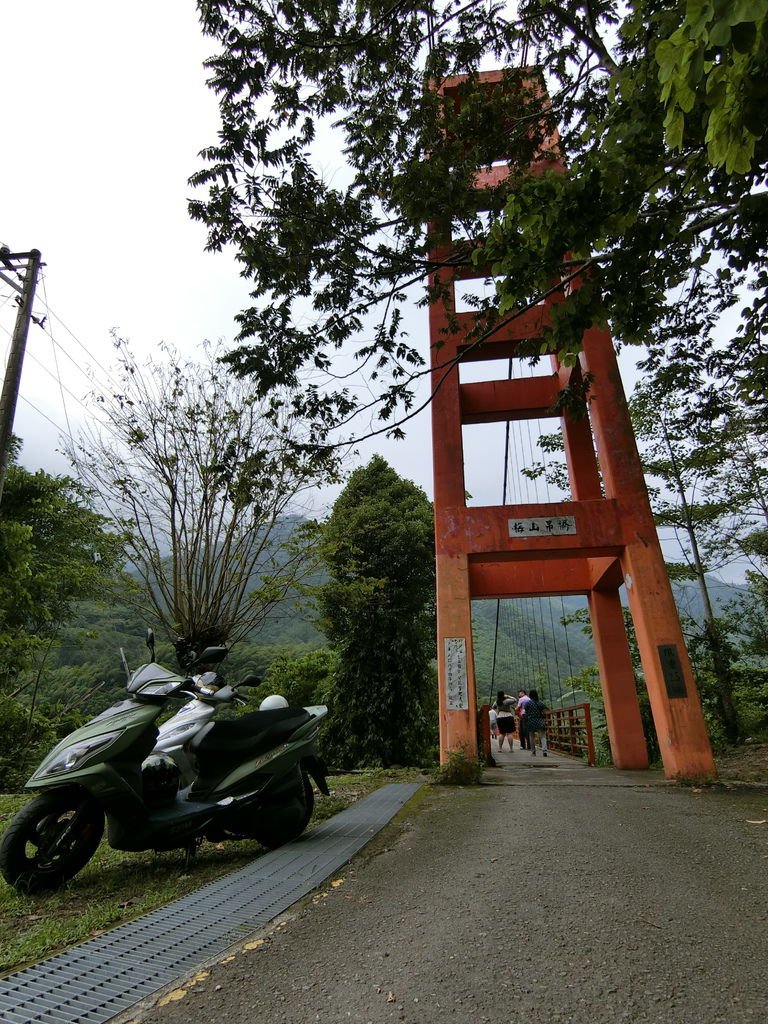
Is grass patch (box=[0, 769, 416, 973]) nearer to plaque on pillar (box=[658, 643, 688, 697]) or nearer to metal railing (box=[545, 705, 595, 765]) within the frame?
plaque on pillar (box=[658, 643, 688, 697])

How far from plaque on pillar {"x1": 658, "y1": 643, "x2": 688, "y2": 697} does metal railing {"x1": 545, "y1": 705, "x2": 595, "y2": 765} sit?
10.9 feet

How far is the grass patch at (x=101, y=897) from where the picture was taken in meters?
1.93

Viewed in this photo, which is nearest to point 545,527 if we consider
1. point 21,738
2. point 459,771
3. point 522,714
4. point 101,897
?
point 459,771

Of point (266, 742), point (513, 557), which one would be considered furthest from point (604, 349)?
point (266, 742)

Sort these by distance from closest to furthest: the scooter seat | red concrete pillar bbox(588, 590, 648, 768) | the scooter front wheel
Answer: the scooter front wheel < the scooter seat < red concrete pillar bbox(588, 590, 648, 768)

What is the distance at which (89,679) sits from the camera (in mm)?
17500

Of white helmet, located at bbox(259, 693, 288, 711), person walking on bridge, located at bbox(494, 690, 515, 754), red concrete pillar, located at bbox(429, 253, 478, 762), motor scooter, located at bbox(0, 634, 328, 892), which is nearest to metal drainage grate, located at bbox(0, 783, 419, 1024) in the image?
motor scooter, located at bbox(0, 634, 328, 892)

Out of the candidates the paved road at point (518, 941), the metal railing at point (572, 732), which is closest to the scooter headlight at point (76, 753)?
the paved road at point (518, 941)

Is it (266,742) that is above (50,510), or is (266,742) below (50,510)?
below

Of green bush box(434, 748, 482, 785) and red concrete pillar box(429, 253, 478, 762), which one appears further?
red concrete pillar box(429, 253, 478, 762)

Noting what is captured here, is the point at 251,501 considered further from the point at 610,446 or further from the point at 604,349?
the point at 604,349

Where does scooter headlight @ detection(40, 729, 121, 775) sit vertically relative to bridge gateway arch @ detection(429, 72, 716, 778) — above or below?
below

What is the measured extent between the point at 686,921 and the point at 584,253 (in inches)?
122

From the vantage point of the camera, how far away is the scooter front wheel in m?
2.42
